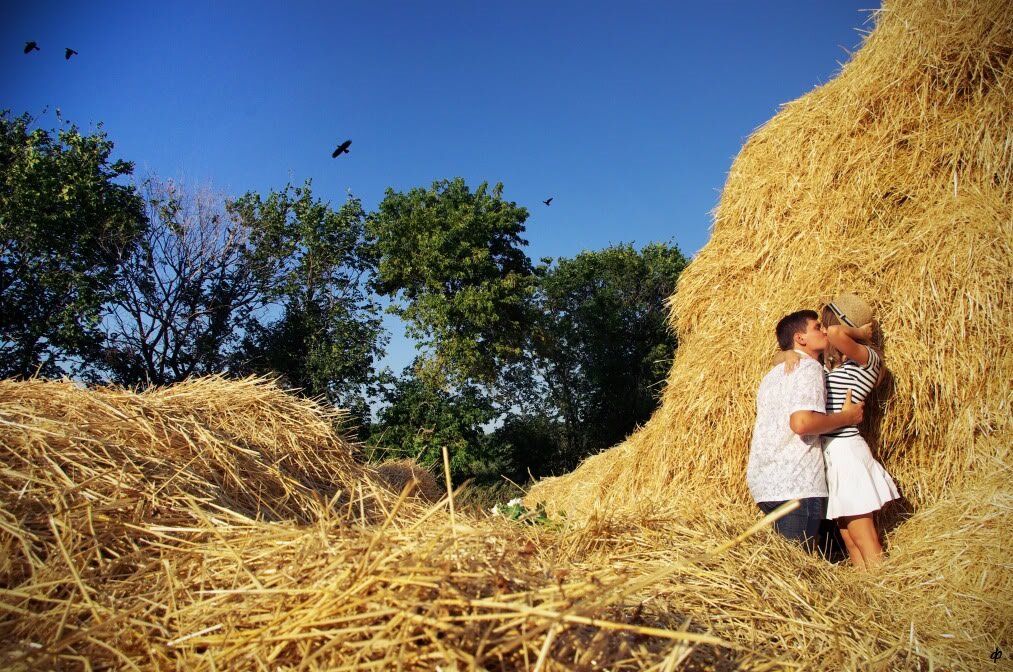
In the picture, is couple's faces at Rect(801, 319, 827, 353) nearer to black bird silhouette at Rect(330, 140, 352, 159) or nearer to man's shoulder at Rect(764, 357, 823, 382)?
man's shoulder at Rect(764, 357, 823, 382)

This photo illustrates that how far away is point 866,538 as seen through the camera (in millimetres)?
3475

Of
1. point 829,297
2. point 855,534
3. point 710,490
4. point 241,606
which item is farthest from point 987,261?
point 241,606

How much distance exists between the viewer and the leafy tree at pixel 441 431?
44.8ft

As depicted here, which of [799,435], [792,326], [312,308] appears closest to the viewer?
[799,435]

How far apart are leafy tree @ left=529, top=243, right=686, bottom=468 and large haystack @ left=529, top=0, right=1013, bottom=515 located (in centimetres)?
1700

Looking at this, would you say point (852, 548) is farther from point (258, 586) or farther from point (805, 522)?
Answer: point (258, 586)

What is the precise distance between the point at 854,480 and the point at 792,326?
974 millimetres

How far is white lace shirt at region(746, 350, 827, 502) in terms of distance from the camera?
3387mm

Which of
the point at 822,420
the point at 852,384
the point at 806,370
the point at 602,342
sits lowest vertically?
the point at 822,420

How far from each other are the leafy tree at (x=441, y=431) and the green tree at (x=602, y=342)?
658cm

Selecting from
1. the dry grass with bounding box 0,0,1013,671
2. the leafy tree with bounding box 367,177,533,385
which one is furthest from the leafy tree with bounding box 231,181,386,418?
the dry grass with bounding box 0,0,1013,671

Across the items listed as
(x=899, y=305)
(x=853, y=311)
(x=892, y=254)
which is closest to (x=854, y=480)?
(x=853, y=311)

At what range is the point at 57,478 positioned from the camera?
7.63 ft

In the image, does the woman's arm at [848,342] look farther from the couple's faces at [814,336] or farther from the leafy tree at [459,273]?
the leafy tree at [459,273]
